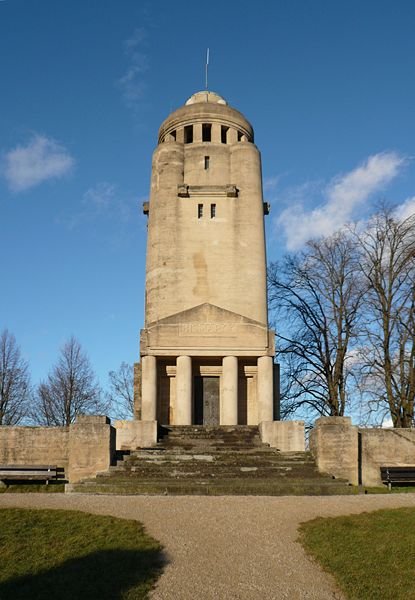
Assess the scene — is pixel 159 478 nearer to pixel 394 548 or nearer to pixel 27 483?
pixel 27 483

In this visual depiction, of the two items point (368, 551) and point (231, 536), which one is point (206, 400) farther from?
point (368, 551)

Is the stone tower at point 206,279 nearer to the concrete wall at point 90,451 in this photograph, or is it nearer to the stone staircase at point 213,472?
the stone staircase at point 213,472

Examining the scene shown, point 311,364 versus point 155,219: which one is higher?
point 155,219

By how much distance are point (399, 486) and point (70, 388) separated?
22.7m

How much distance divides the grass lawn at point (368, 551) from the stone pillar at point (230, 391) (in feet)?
42.4

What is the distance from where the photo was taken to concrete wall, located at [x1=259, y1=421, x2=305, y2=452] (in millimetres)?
22547

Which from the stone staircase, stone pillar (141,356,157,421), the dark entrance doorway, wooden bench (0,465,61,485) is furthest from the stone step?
the dark entrance doorway

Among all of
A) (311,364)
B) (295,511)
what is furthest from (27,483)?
(311,364)

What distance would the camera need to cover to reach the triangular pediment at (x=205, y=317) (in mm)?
26688

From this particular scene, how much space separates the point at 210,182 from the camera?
30922 mm

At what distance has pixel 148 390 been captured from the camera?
84.3 feet

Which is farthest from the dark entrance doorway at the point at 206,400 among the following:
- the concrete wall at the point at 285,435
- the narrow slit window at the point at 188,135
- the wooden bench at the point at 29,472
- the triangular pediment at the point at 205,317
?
the narrow slit window at the point at 188,135

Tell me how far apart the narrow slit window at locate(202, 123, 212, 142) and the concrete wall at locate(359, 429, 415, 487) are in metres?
17.2

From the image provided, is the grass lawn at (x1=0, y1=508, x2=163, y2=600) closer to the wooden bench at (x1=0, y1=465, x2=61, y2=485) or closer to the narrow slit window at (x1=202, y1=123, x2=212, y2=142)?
the wooden bench at (x1=0, y1=465, x2=61, y2=485)
